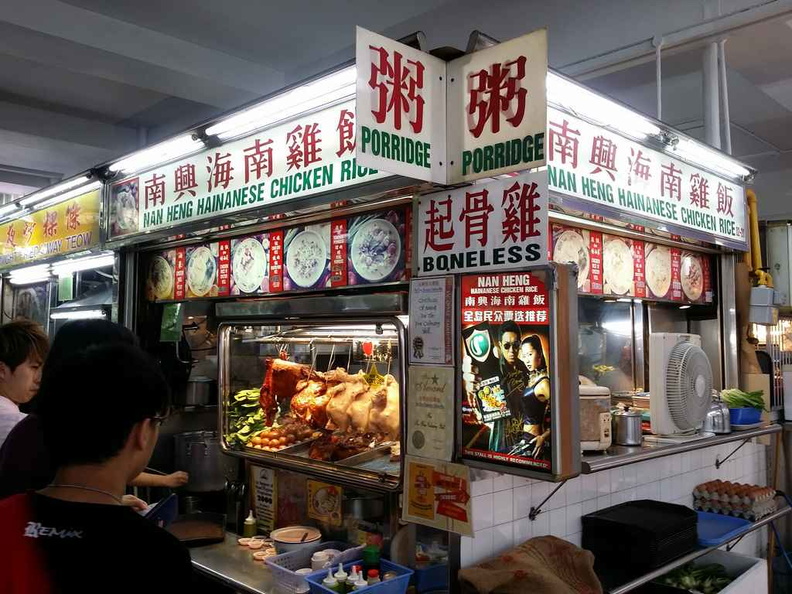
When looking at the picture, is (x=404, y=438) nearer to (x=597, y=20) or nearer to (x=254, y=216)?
(x=254, y=216)

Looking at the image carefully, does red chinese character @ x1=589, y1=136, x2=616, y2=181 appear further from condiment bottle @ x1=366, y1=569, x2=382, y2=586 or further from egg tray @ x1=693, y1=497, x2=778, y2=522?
egg tray @ x1=693, y1=497, x2=778, y2=522

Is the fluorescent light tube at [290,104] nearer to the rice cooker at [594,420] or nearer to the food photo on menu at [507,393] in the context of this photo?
the food photo on menu at [507,393]

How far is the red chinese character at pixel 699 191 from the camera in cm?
384

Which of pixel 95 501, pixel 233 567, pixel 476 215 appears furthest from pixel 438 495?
pixel 95 501

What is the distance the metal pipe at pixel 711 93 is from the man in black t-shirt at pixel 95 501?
4.12 metres

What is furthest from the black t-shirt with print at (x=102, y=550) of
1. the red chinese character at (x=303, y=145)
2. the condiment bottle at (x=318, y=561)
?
the red chinese character at (x=303, y=145)

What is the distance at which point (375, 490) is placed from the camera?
292 cm

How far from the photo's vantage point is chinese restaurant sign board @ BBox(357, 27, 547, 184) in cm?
229

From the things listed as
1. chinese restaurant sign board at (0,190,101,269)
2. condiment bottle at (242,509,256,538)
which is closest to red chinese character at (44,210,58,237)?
chinese restaurant sign board at (0,190,101,269)

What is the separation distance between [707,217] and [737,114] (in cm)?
362

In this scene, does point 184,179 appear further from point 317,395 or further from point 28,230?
point 28,230

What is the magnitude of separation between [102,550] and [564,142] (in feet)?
7.61

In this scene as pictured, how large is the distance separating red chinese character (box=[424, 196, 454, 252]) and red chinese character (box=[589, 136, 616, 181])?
0.84 m

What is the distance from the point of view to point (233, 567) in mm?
3227
